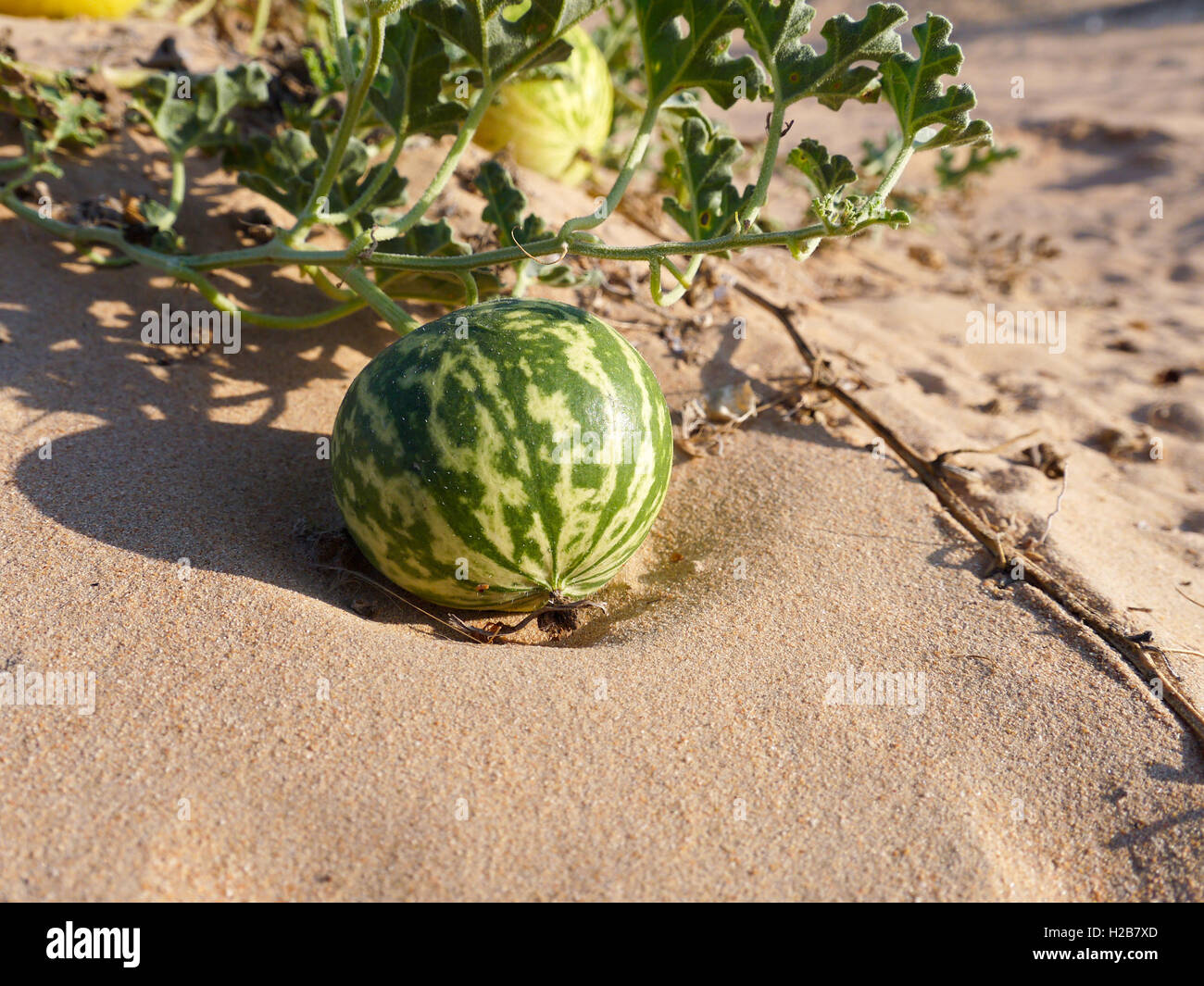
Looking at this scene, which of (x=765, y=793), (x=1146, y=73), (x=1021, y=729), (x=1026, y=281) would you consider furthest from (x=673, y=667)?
(x=1146, y=73)

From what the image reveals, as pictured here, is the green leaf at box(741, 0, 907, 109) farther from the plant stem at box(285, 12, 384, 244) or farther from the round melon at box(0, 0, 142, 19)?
the round melon at box(0, 0, 142, 19)

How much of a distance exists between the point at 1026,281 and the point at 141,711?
4625 millimetres

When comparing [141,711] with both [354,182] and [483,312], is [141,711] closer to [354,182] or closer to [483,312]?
[483,312]

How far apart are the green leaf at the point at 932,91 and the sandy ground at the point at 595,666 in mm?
1006

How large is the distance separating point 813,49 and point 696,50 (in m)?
0.27

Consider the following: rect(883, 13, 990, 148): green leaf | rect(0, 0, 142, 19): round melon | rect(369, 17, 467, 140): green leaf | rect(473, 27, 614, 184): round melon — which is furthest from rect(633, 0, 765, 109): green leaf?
rect(0, 0, 142, 19): round melon

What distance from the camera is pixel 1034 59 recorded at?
35.6 ft

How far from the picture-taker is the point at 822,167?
207 centimetres

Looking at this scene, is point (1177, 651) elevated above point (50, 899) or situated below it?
above

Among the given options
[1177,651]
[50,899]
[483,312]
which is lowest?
[50,899]

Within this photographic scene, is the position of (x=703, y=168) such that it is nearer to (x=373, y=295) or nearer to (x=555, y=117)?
(x=373, y=295)

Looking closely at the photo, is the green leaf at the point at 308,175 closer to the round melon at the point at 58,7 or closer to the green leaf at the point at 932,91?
the green leaf at the point at 932,91

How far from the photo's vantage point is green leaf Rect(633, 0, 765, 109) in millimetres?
2184

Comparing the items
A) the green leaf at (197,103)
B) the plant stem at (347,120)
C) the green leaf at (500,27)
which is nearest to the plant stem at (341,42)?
the plant stem at (347,120)
